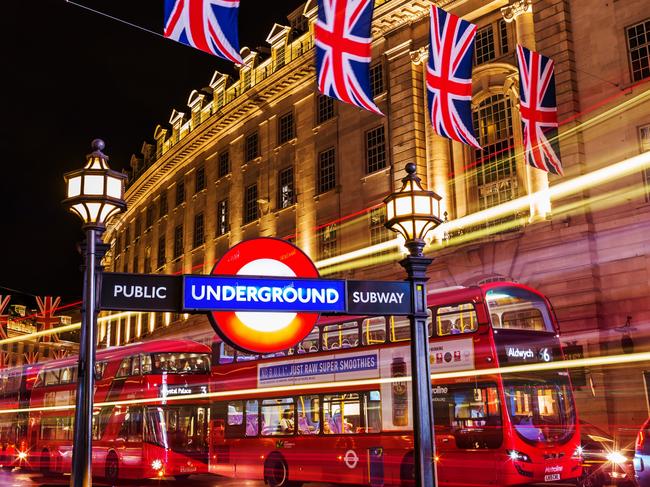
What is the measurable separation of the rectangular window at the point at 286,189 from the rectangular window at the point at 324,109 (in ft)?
10.9

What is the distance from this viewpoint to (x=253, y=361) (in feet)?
62.0

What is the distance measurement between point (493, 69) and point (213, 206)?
74.2ft

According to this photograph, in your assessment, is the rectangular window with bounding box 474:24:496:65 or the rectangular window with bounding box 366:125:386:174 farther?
the rectangular window with bounding box 366:125:386:174

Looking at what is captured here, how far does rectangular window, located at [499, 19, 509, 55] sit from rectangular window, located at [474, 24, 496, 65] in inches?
18.0

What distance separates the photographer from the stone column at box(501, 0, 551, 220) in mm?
25297

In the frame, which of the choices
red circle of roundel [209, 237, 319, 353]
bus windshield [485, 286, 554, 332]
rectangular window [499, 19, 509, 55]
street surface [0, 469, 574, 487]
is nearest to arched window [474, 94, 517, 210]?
rectangular window [499, 19, 509, 55]

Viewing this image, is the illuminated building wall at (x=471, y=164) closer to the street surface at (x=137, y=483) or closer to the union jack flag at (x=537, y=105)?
the union jack flag at (x=537, y=105)

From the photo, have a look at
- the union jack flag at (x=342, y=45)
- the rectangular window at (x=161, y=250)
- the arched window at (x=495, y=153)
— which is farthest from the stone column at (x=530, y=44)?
the rectangular window at (x=161, y=250)

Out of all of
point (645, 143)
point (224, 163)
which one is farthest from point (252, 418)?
point (224, 163)

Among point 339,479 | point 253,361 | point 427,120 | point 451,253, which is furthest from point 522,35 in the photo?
point 339,479

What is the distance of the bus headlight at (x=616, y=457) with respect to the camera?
1528 centimetres

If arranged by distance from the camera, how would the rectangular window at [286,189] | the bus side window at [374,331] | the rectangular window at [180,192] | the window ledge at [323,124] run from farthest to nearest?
the rectangular window at [180,192]
the rectangular window at [286,189]
the window ledge at [323,124]
the bus side window at [374,331]

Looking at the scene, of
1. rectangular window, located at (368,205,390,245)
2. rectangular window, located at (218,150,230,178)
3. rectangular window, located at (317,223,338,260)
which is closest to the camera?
rectangular window, located at (368,205,390,245)

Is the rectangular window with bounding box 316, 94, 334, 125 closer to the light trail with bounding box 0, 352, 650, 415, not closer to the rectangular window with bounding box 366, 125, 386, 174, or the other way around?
the rectangular window with bounding box 366, 125, 386, 174
